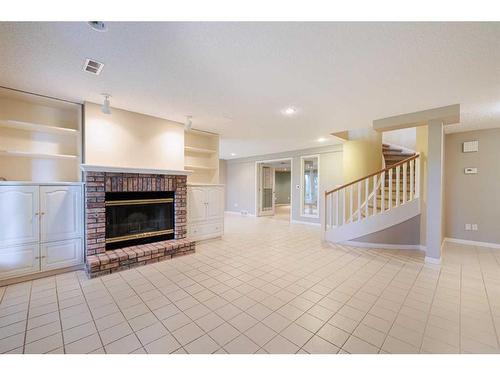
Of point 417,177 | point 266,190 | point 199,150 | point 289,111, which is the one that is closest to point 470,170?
point 417,177

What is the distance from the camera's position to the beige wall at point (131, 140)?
3352 millimetres

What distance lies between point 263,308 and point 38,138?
3.94 m

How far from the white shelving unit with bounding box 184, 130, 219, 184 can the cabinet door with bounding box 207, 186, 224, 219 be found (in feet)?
1.34

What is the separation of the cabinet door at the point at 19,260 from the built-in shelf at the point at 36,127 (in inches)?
63.1

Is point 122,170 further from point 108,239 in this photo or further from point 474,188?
point 474,188

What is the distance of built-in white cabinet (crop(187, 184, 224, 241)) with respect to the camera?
175 inches

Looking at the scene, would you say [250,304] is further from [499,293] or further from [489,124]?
[489,124]

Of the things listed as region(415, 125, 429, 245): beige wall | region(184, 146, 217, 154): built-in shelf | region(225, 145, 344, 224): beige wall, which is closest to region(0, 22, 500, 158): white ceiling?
region(415, 125, 429, 245): beige wall

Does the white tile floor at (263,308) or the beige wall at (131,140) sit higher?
the beige wall at (131,140)

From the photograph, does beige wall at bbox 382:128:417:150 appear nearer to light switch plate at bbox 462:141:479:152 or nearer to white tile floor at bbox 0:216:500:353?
light switch plate at bbox 462:141:479:152

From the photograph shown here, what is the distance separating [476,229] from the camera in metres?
4.51

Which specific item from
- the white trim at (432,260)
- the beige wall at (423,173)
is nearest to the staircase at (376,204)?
the beige wall at (423,173)

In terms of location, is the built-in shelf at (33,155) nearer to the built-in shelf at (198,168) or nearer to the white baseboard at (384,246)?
the built-in shelf at (198,168)

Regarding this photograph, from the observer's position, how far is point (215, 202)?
4.88 metres
